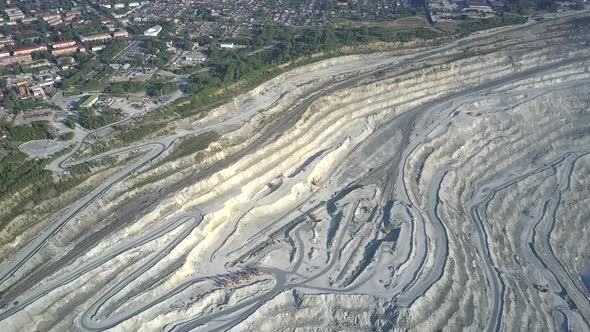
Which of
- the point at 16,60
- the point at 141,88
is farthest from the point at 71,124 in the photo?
the point at 16,60

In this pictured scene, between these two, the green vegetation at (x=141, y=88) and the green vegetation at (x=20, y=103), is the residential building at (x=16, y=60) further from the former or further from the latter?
the green vegetation at (x=141, y=88)

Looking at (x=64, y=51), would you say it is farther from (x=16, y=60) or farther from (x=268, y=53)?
(x=268, y=53)

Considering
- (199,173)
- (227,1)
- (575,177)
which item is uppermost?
(227,1)

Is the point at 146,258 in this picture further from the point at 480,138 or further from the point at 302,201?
the point at 480,138

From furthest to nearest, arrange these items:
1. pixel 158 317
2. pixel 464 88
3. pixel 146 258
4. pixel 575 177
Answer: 1. pixel 464 88
2. pixel 575 177
3. pixel 146 258
4. pixel 158 317

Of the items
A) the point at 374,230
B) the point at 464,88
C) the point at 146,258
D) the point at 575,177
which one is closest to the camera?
the point at 146,258

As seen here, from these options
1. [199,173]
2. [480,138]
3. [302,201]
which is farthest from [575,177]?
[199,173]
